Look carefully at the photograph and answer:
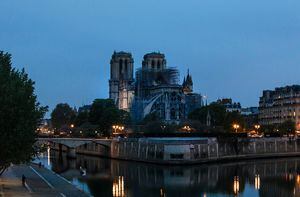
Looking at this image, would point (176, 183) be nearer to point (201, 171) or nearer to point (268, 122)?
point (201, 171)

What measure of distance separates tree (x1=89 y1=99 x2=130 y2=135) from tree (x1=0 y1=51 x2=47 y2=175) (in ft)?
323

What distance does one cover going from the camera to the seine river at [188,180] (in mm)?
56125

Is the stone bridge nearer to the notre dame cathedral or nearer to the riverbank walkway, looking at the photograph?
the riverbank walkway

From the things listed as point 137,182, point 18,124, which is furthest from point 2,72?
point 137,182

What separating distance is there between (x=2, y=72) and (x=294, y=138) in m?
85.6

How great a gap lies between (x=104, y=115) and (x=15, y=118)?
10281 cm

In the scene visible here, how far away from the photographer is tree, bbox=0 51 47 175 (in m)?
34.5

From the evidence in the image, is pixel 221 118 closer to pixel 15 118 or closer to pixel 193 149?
pixel 193 149

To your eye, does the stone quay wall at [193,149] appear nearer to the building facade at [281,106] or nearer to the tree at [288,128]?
the tree at [288,128]

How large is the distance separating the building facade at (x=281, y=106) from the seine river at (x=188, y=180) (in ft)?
215

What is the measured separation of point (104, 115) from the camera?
13788cm

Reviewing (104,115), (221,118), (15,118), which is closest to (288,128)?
(221,118)

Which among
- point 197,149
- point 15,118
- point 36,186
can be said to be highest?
point 15,118

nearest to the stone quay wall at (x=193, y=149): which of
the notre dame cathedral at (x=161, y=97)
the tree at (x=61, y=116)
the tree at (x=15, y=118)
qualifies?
the tree at (x=15, y=118)
